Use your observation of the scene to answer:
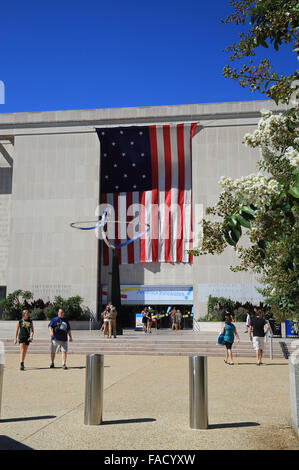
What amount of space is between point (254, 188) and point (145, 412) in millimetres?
5353

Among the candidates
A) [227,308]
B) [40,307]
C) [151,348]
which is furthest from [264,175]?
[40,307]

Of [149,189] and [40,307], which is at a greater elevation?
[149,189]

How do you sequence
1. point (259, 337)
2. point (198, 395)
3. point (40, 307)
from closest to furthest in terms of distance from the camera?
point (198, 395), point (259, 337), point (40, 307)

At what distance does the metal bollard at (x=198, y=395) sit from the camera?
6.04m

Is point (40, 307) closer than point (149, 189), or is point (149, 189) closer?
point (40, 307)

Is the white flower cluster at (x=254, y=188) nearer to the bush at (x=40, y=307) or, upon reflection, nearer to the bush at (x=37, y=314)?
the bush at (x=40, y=307)

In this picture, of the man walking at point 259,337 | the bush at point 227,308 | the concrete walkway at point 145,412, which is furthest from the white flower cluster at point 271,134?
the bush at point 227,308

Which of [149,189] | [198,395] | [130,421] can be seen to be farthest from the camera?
[149,189]

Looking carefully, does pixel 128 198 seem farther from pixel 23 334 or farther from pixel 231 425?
pixel 231 425

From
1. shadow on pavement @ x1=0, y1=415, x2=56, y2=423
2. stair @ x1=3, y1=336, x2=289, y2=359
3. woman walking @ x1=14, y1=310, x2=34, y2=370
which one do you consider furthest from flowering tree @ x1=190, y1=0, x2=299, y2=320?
stair @ x1=3, y1=336, x2=289, y2=359

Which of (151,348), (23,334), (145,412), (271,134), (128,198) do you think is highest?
(128,198)

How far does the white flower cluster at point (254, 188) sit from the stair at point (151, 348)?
15722 millimetres

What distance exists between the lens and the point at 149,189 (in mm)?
36000

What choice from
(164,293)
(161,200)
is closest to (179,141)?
(161,200)
